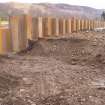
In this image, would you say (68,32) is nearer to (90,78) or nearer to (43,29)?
(43,29)

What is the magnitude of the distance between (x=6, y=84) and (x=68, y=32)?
21.6 ft

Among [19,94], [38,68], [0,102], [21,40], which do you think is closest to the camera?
[0,102]

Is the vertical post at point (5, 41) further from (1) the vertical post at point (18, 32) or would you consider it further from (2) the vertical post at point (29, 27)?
(2) the vertical post at point (29, 27)

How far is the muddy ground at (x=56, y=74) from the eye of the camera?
15.4 feet

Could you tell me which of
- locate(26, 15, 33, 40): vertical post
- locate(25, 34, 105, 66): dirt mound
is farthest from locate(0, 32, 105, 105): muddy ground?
locate(26, 15, 33, 40): vertical post

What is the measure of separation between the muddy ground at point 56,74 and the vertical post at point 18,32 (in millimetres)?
335

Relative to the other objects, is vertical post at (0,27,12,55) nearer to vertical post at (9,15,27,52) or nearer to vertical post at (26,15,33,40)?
vertical post at (9,15,27,52)

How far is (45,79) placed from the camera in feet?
18.6

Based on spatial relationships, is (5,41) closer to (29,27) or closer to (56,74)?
(29,27)

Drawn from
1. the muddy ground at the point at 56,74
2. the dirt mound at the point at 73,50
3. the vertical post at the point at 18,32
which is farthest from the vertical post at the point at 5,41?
the dirt mound at the point at 73,50

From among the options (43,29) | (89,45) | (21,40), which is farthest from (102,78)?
(43,29)

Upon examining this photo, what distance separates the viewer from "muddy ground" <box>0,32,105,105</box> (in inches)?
185

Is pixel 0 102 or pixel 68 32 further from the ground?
pixel 0 102

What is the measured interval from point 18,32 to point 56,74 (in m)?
3.06
